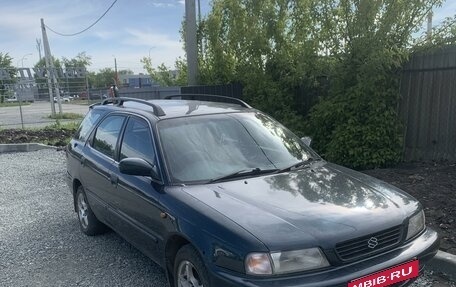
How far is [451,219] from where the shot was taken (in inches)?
181

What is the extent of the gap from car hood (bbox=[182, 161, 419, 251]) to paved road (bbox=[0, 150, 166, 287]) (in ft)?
4.36

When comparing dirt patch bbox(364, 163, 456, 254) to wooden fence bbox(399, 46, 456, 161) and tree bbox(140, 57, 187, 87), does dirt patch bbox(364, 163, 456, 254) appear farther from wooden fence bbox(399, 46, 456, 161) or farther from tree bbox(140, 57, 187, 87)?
tree bbox(140, 57, 187, 87)

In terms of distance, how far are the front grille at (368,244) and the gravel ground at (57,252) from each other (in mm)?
963

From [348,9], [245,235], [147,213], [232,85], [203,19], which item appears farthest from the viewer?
[203,19]

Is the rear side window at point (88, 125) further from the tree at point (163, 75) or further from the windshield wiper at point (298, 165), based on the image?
the tree at point (163, 75)

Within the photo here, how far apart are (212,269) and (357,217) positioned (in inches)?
40.2

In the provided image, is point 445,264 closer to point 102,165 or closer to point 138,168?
point 138,168

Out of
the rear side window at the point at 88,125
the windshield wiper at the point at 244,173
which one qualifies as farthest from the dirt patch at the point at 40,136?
the windshield wiper at the point at 244,173

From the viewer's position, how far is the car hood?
2742 mm

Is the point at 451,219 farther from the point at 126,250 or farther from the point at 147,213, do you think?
the point at 126,250

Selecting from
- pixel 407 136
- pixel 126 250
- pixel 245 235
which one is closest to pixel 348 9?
pixel 407 136

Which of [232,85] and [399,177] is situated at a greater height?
[232,85]

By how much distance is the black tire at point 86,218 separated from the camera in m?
5.19

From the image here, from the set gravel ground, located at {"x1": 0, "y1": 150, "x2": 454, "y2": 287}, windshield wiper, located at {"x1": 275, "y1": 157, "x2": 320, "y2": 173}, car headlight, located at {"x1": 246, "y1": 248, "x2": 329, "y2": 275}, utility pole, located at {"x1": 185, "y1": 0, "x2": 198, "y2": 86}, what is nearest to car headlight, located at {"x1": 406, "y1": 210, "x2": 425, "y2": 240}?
gravel ground, located at {"x1": 0, "y1": 150, "x2": 454, "y2": 287}
